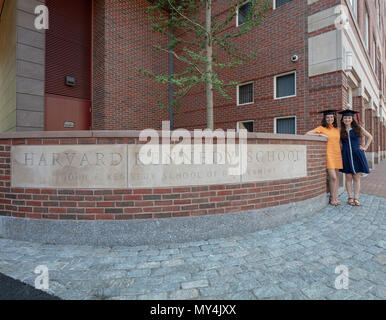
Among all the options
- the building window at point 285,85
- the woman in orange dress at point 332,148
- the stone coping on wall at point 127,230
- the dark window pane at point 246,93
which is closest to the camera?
the stone coping on wall at point 127,230

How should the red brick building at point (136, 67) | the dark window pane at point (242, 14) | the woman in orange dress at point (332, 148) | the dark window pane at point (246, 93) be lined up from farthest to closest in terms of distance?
the dark window pane at point (246, 93)
the dark window pane at point (242, 14)
the red brick building at point (136, 67)
the woman in orange dress at point (332, 148)

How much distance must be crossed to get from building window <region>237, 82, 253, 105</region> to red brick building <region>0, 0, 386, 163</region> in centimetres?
5

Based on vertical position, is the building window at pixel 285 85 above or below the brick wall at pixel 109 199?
above

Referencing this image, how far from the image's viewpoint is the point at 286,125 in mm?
8375

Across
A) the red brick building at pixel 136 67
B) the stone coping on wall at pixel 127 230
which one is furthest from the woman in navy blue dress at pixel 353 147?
the stone coping on wall at pixel 127 230

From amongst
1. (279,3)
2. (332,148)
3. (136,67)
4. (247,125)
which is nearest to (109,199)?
(332,148)

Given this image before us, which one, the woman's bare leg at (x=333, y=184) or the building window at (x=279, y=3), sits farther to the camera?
the building window at (x=279, y=3)

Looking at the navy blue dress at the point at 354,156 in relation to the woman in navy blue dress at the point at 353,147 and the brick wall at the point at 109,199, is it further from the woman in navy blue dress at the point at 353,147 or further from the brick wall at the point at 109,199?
the brick wall at the point at 109,199

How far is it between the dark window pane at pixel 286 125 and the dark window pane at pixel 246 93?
170 cm

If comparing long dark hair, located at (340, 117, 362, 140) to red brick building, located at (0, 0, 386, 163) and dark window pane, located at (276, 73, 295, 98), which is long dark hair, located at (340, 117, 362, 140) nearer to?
red brick building, located at (0, 0, 386, 163)

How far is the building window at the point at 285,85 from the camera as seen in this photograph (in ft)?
26.7

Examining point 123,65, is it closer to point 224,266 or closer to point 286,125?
point 286,125

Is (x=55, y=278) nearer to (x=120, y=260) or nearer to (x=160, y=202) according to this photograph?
(x=120, y=260)
